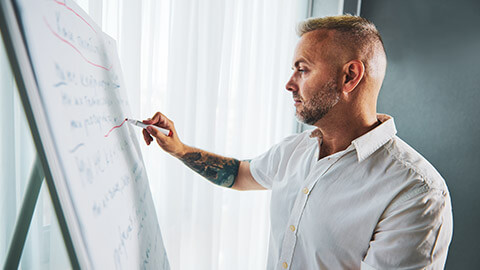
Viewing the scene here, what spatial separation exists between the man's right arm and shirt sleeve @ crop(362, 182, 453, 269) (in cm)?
52

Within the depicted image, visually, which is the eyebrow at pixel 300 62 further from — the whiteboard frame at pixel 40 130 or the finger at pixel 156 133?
the whiteboard frame at pixel 40 130

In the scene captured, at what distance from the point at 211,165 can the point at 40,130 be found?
0.82m

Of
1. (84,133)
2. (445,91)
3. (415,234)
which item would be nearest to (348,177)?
(415,234)

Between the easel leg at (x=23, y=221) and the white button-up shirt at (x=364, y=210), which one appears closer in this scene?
the easel leg at (x=23, y=221)

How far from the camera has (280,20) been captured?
5.64 ft

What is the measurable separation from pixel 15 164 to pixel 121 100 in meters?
0.42

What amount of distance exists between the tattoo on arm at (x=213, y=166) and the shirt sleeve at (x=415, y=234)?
0.56 metres

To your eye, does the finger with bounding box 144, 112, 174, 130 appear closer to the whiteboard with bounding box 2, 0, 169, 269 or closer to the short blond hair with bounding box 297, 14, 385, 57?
the whiteboard with bounding box 2, 0, 169, 269

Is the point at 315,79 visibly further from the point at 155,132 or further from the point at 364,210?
the point at 155,132

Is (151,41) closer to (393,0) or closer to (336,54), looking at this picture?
(336,54)

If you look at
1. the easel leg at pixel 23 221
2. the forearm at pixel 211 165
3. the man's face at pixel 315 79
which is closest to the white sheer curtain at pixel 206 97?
the forearm at pixel 211 165

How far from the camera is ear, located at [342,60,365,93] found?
35.3 inches

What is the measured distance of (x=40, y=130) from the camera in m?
0.34

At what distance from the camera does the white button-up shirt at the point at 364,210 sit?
29.1 inches
